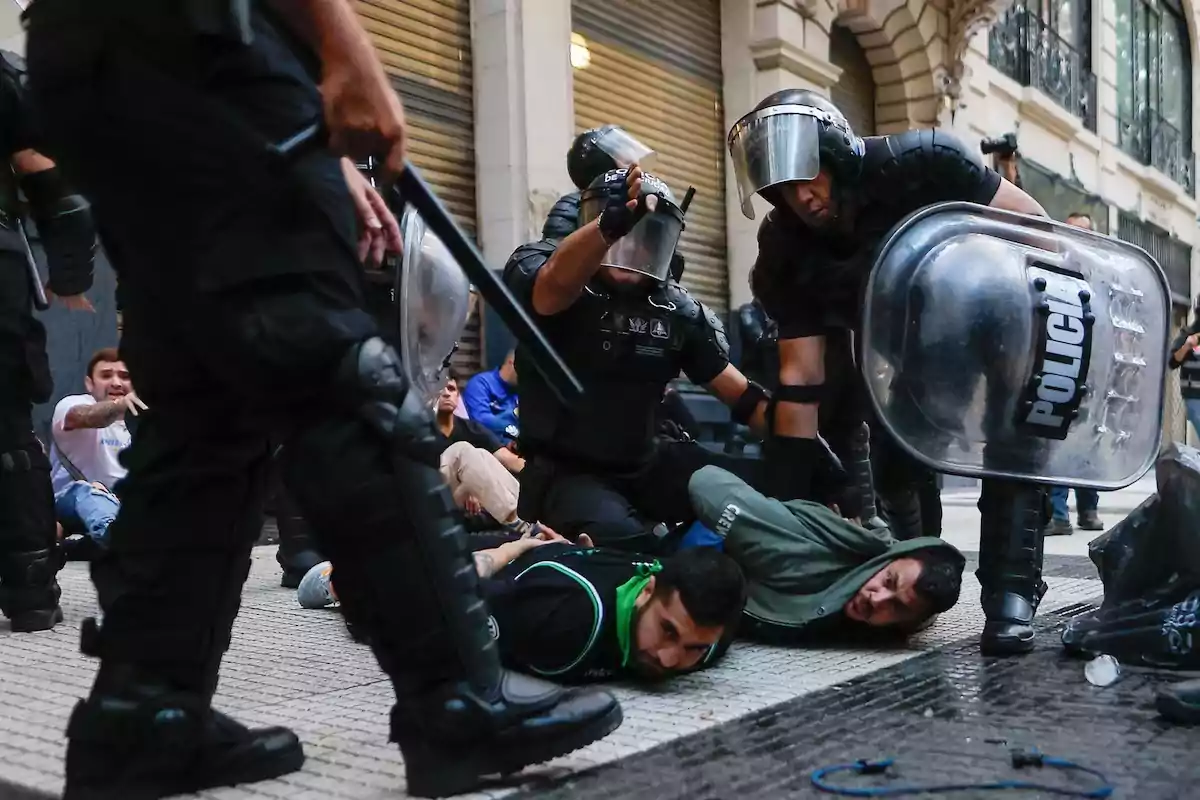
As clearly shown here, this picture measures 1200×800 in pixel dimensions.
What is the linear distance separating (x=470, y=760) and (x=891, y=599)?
1474 mm

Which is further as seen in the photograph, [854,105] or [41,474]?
[854,105]

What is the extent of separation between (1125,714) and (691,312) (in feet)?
5.50

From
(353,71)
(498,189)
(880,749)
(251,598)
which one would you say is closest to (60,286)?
(251,598)

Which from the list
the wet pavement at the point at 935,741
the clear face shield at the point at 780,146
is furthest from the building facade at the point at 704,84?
the wet pavement at the point at 935,741

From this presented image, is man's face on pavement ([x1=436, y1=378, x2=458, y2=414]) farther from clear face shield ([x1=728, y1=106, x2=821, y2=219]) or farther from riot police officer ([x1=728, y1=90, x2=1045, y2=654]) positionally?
clear face shield ([x1=728, y1=106, x2=821, y2=219])

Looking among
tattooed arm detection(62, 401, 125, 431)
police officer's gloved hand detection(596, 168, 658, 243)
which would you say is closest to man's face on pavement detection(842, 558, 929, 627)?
police officer's gloved hand detection(596, 168, 658, 243)

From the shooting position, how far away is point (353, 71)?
56.4 inches

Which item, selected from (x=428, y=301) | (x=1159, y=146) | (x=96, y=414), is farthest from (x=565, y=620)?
(x=1159, y=146)

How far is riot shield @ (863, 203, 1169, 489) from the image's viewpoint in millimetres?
2574

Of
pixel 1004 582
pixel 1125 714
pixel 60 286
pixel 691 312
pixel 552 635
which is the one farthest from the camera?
pixel 691 312

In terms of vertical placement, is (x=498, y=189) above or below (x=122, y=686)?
above

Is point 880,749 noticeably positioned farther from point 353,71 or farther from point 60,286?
point 60,286

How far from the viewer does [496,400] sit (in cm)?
541

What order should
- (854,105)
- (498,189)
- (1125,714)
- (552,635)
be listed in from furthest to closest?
(854,105)
(498,189)
(552,635)
(1125,714)
